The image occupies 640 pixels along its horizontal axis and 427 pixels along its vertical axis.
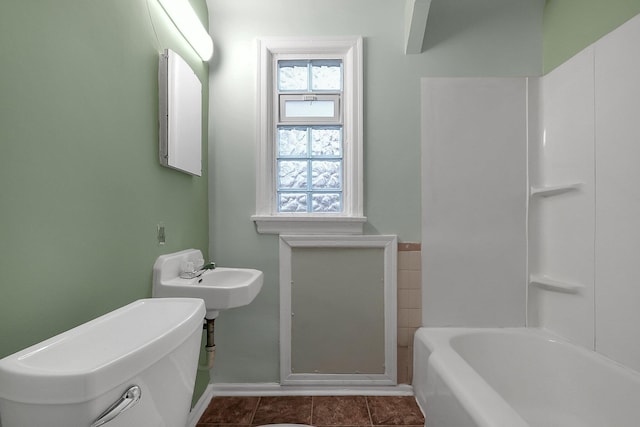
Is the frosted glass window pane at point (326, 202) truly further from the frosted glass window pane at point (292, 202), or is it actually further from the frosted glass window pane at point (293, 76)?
the frosted glass window pane at point (293, 76)

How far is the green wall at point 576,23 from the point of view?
1.40 meters

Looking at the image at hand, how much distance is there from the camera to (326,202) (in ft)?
6.61

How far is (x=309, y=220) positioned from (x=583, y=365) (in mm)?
1458

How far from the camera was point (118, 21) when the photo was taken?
1121 millimetres

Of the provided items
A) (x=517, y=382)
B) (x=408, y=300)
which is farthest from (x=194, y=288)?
(x=517, y=382)

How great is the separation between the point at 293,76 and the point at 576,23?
1.50 meters

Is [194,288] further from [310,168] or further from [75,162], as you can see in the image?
[310,168]

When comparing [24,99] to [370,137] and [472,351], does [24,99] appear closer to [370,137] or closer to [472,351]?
[370,137]

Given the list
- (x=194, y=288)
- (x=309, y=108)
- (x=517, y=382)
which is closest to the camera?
(x=194, y=288)

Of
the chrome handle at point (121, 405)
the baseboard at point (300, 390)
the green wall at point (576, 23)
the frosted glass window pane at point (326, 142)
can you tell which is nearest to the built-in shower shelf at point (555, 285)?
the baseboard at point (300, 390)

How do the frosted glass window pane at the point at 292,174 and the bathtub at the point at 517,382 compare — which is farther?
the frosted glass window pane at the point at 292,174

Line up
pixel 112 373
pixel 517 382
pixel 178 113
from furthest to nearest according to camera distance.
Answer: pixel 517 382 → pixel 178 113 → pixel 112 373

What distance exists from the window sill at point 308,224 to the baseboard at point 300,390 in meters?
0.90

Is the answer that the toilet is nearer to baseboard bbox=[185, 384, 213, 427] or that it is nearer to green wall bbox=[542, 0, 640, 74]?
baseboard bbox=[185, 384, 213, 427]
